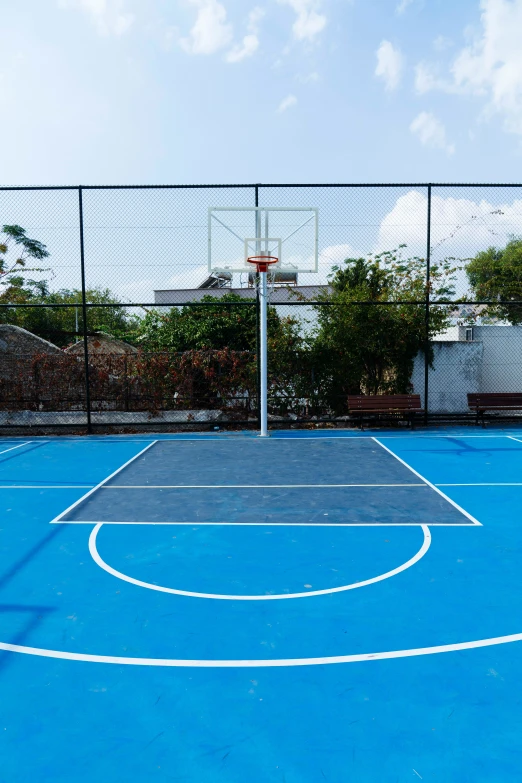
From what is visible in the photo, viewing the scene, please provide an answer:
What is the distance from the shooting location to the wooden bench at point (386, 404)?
11.5 metres

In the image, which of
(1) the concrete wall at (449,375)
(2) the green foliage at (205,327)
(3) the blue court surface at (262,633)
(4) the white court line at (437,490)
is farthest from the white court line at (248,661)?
(2) the green foliage at (205,327)

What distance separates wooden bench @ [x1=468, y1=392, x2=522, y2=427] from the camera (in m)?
11.6

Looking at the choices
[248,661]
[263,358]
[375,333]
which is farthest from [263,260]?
[248,661]

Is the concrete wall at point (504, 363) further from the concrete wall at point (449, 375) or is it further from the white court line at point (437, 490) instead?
the white court line at point (437, 490)

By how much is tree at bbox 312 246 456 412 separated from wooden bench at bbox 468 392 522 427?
1400 mm

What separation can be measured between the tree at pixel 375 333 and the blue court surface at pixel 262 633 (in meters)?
5.27

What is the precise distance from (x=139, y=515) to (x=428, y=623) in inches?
133

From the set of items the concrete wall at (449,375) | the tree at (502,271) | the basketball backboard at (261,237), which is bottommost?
the concrete wall at (449,375)

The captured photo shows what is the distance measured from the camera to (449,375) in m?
12.4

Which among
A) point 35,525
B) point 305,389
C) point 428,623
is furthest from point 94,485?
point 305,389

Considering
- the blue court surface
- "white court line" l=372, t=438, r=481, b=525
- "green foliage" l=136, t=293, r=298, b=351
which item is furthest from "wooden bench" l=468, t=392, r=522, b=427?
"green foliage" l=136, t=293, r=298, b=351

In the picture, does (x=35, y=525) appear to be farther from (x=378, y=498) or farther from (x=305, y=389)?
(x=305, y=389)

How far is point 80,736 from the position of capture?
8.73ft

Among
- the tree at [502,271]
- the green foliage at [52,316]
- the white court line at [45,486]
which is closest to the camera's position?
the white court line at [45,486]
